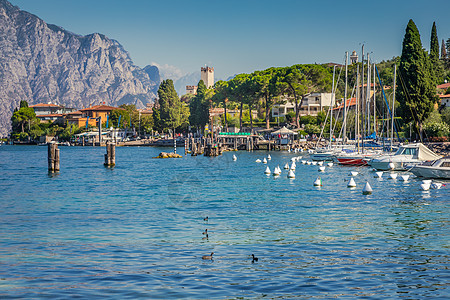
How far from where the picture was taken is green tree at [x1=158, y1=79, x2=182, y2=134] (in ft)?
569

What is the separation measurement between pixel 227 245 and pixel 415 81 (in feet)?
229

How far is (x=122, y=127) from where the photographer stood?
193 meters

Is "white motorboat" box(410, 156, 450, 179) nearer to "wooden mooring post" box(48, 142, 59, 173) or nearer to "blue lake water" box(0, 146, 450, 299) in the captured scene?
"blue lake water" box(0, 146, 450, 299)

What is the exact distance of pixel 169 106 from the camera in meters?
177

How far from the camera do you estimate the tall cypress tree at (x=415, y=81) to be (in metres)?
80.6

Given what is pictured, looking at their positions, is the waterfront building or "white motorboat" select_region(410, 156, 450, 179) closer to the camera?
"white motorboat" select_region(410, 156, 450, 179)

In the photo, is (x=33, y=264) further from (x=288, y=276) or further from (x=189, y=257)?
(x=288, y=276)

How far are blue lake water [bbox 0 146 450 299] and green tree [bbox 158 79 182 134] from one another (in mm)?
135724

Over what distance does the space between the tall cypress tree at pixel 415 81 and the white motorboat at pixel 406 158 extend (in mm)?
28289

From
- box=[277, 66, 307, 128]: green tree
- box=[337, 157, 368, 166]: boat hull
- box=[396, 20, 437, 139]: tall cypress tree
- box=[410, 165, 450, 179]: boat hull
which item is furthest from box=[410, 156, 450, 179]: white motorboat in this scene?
box=[277, 66, 307, 128]: green tree

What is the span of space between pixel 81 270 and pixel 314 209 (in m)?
16.7

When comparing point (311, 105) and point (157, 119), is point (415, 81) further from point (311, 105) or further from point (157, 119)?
point (157, 119)

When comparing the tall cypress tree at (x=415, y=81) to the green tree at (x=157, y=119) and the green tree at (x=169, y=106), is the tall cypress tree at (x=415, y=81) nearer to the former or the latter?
the green tree at (x=169, y=106)

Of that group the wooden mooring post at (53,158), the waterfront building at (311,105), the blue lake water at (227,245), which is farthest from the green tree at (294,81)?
the blue lake water at (227,245)
